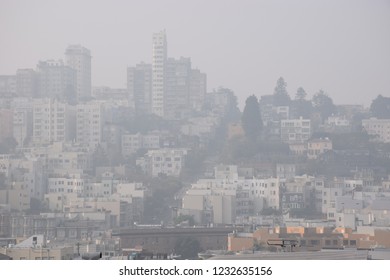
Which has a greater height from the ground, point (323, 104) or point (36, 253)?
point (323, 104)

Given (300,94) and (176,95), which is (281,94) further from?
(176,95)

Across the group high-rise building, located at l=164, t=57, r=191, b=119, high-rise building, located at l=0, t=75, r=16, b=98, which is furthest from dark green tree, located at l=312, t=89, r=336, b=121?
high-rise building, located at l=0, t=75, r=16, b=98

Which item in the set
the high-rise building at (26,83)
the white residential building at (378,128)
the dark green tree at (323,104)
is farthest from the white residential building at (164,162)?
the white residential building at (378,128)

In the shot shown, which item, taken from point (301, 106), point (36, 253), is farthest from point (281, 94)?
point (36, 253)

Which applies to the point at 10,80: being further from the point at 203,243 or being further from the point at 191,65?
the point at 203,243

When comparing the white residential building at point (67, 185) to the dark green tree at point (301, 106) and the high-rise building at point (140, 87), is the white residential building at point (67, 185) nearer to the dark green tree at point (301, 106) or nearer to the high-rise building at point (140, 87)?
the high-rise building at point (140, 87)
